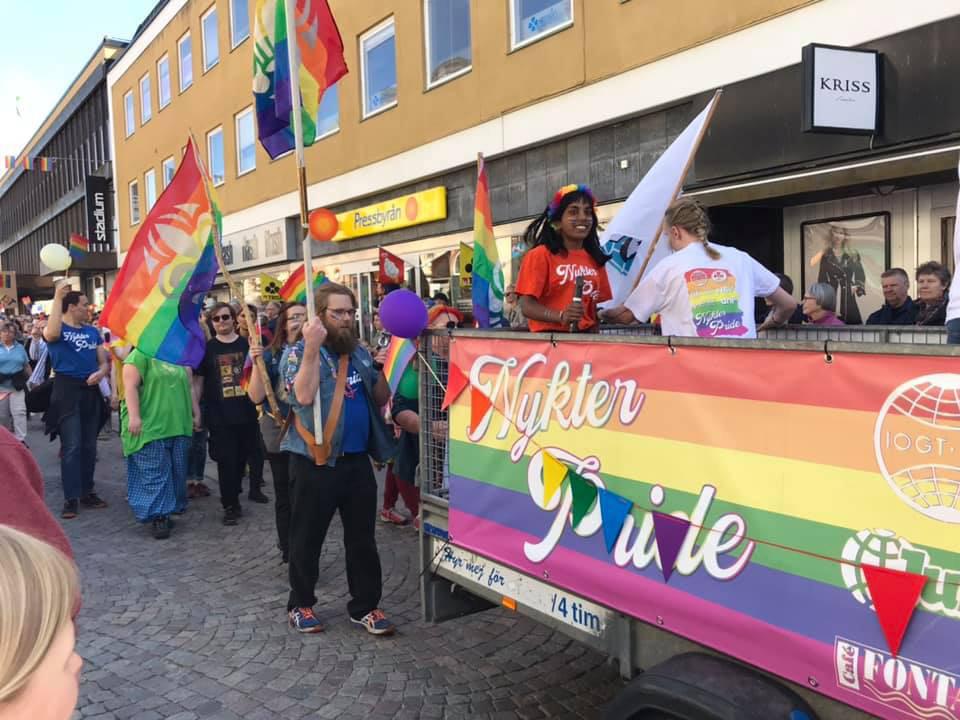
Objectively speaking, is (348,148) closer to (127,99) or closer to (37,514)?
(37,514)

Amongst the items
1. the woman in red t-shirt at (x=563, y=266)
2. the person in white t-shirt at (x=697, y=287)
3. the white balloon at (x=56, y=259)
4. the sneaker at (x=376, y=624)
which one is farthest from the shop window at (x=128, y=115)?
the person in white t-shirt at (x=697, y=287)

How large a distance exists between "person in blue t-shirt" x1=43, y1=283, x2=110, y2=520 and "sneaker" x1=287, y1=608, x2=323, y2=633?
3.69 m

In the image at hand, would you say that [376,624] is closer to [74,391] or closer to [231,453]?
[231,453]

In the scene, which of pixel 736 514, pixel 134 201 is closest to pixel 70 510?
pixel 736 514

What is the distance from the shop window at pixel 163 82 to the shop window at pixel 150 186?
8.19 ft

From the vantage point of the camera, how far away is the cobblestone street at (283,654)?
3.59 meters

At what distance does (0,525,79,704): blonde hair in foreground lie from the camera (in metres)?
0.93

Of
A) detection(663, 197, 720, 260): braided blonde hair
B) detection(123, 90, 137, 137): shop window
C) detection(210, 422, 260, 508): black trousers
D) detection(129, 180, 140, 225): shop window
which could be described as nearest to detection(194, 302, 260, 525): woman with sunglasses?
detection(210, 422, 260, 508): black trousers

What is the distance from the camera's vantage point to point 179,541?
6.28 meters

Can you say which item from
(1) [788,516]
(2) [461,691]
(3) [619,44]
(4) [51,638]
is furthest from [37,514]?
(3) [619,44]

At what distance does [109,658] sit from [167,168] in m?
24.7

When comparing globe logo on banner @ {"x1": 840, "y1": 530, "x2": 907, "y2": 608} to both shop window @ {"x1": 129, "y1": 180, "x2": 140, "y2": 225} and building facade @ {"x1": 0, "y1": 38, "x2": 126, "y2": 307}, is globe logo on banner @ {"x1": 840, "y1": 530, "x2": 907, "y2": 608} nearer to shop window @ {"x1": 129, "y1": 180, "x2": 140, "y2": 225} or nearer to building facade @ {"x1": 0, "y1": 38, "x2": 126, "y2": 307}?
shop window @ {"x1": 129, "y1": 180, "x2": 140, "y2": 225}

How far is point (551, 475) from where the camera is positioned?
2777mm

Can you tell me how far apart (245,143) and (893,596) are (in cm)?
2071
